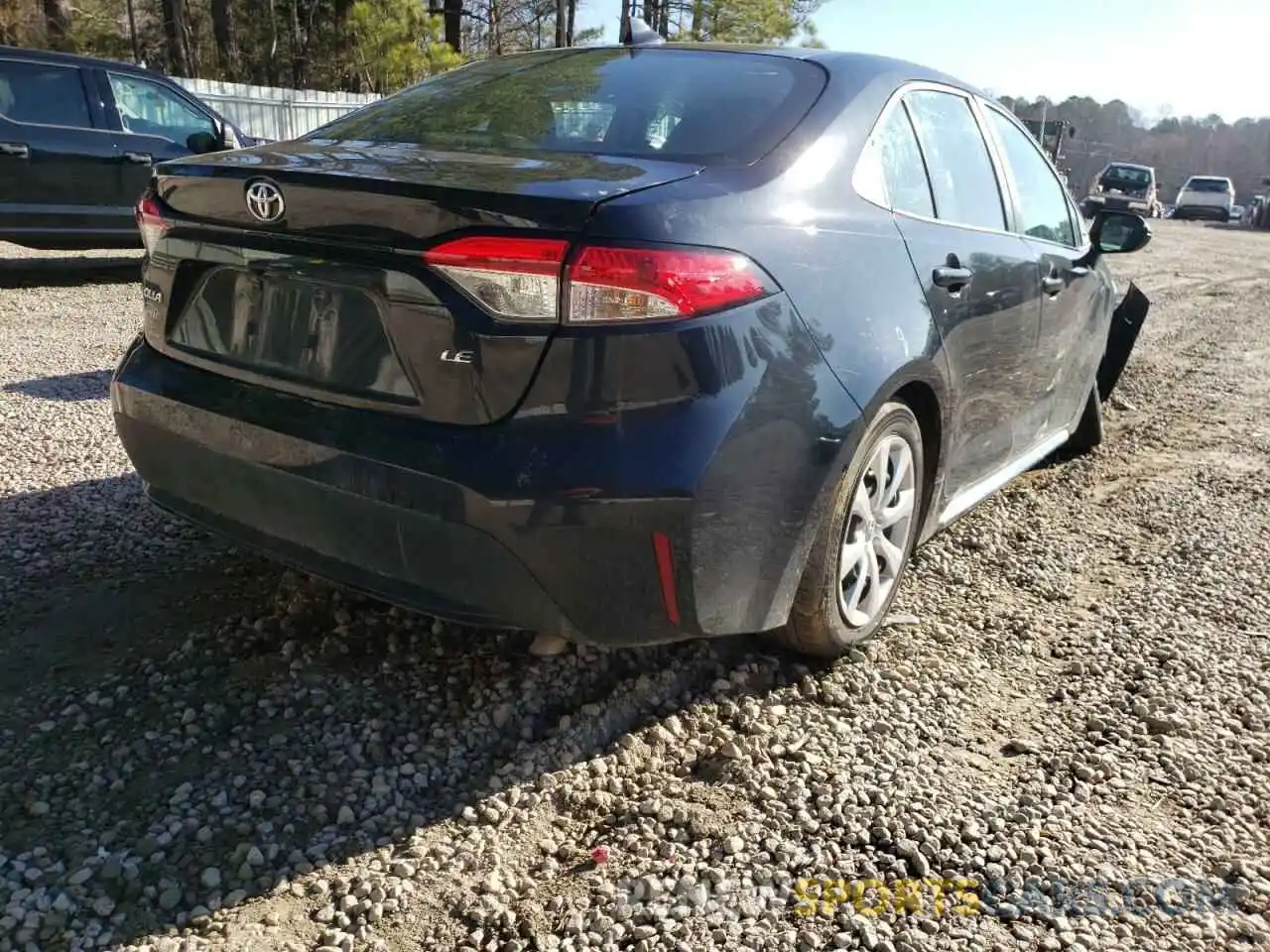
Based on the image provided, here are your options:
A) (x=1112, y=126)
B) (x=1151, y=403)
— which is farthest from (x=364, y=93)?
(x=1112, y=126)

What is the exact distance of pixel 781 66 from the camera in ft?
9.79

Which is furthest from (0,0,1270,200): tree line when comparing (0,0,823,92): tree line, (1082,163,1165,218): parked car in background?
(1082,163,1165,218): parked car in background

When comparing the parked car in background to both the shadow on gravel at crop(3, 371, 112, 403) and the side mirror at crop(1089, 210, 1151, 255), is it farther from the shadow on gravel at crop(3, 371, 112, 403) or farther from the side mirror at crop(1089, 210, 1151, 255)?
the shadow on gravel at crop(3, 371, 112, 403)

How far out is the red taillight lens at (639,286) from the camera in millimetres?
2074

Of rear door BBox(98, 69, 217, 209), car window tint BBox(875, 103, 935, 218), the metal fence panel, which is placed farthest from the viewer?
the metal fence panel

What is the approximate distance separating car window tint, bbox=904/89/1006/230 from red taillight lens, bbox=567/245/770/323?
4.28 ft

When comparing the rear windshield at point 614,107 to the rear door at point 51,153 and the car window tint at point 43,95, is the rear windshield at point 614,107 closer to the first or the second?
the rear door at point 51,153

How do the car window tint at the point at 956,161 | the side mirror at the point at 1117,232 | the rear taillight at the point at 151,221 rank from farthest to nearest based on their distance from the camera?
the side mirror at the point at 1117,232 → the car window tint at the point at 956,161 → the rear taillight at the point at 151,221

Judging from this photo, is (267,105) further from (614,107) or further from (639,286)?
(639,286)

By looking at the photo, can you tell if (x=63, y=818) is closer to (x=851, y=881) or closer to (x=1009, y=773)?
(x=851, y=881)

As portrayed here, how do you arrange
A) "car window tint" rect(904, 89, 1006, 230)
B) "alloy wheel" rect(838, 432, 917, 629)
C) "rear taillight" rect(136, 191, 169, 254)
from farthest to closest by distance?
"car window tint" rect(904, 89, 1006, 230), "alloy wheel" rect(838, 432, 917, 629), "rear taillight" rect(136, 191, 169, 254)

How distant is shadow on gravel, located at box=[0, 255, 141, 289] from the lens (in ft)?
29.4

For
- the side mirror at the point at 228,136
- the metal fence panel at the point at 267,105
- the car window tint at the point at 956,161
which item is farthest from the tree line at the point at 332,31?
the car window tint at the point at 956,161

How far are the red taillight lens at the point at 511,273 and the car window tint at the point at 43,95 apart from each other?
800cm
